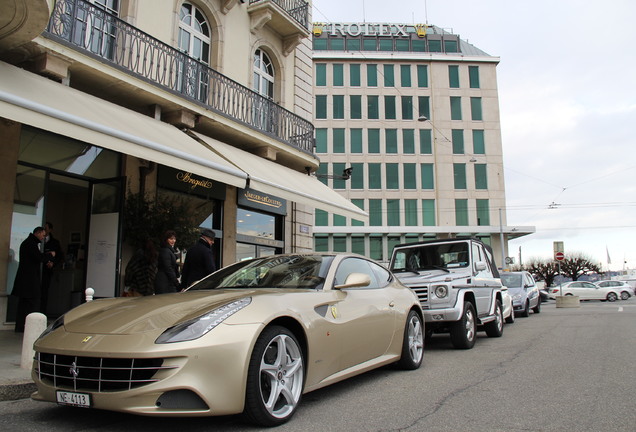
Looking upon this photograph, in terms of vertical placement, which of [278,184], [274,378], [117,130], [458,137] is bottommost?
[274,378]

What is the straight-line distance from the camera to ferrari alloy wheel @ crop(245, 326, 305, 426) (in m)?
3.47

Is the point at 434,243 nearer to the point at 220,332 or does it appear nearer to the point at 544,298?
the point at 220,332

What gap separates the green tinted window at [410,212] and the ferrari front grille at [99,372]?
151 feet

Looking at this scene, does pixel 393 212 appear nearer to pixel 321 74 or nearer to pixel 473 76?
pixel 321 74

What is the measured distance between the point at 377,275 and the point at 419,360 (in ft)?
3.92

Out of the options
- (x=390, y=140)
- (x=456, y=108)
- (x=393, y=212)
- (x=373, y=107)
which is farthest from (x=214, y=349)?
(x=456, y=108)

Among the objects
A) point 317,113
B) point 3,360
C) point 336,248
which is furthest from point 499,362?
point 317,113

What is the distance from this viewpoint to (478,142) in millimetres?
48656

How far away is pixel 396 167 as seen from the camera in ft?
162

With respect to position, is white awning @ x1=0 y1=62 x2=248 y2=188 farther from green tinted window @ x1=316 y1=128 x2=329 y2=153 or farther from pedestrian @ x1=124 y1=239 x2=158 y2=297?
green tinted window @ x1=316 y1=128 x2=329 y2=153

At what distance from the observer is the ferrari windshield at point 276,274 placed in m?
4.77

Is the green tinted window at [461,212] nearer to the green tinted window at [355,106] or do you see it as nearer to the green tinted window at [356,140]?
the green tinted window at [356,140]

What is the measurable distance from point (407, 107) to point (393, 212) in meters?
10.4

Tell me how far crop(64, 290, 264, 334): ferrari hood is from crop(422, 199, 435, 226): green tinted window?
4536cm
